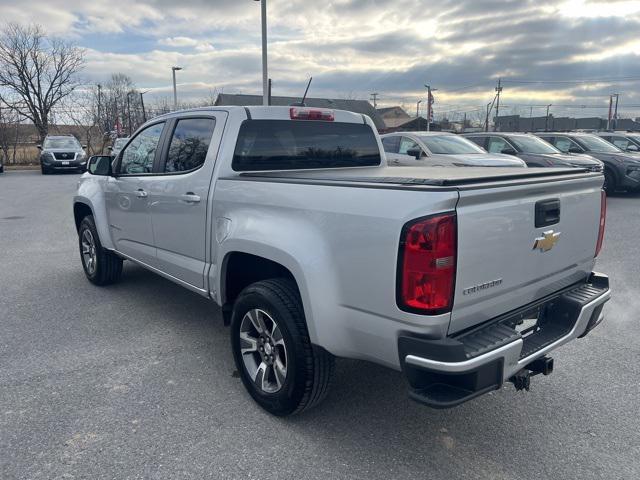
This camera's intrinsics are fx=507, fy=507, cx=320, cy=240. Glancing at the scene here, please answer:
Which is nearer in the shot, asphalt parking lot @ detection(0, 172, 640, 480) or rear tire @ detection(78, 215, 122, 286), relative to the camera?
asphalt parking lot @ detection(0, 172, 640, 480)

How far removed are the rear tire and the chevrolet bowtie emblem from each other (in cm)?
444

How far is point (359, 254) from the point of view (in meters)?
2.49

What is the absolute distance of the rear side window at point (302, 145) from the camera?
376 centimetres

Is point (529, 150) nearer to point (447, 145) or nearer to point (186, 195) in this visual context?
point (447, 145)

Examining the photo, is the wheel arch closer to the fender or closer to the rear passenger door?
the rear passenger door

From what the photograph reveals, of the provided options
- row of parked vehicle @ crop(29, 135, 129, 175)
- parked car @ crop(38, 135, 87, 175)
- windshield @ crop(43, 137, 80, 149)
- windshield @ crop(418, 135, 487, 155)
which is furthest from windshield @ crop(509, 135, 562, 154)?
windshield @ crop(43, 137, 80, 149)

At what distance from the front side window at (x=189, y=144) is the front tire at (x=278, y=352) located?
50.3 inches

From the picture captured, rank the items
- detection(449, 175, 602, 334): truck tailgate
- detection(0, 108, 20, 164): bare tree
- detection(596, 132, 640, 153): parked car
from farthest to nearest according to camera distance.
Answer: detection(0, 108, 20, 164): bare tree, detection(596, 132, 640, 153): parked car, detection(449, 175, 602, 334): truck tailgate

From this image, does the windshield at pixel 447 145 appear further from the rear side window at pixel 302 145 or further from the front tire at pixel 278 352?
the front tire at pixel 278 352

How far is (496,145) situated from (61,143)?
65.3ft

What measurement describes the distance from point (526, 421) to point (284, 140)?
102 inches

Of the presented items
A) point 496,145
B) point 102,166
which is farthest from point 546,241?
point 496,145

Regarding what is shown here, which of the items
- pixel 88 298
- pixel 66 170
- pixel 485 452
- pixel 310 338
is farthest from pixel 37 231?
pixel 66 170

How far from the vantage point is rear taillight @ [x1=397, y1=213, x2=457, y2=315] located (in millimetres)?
2260
